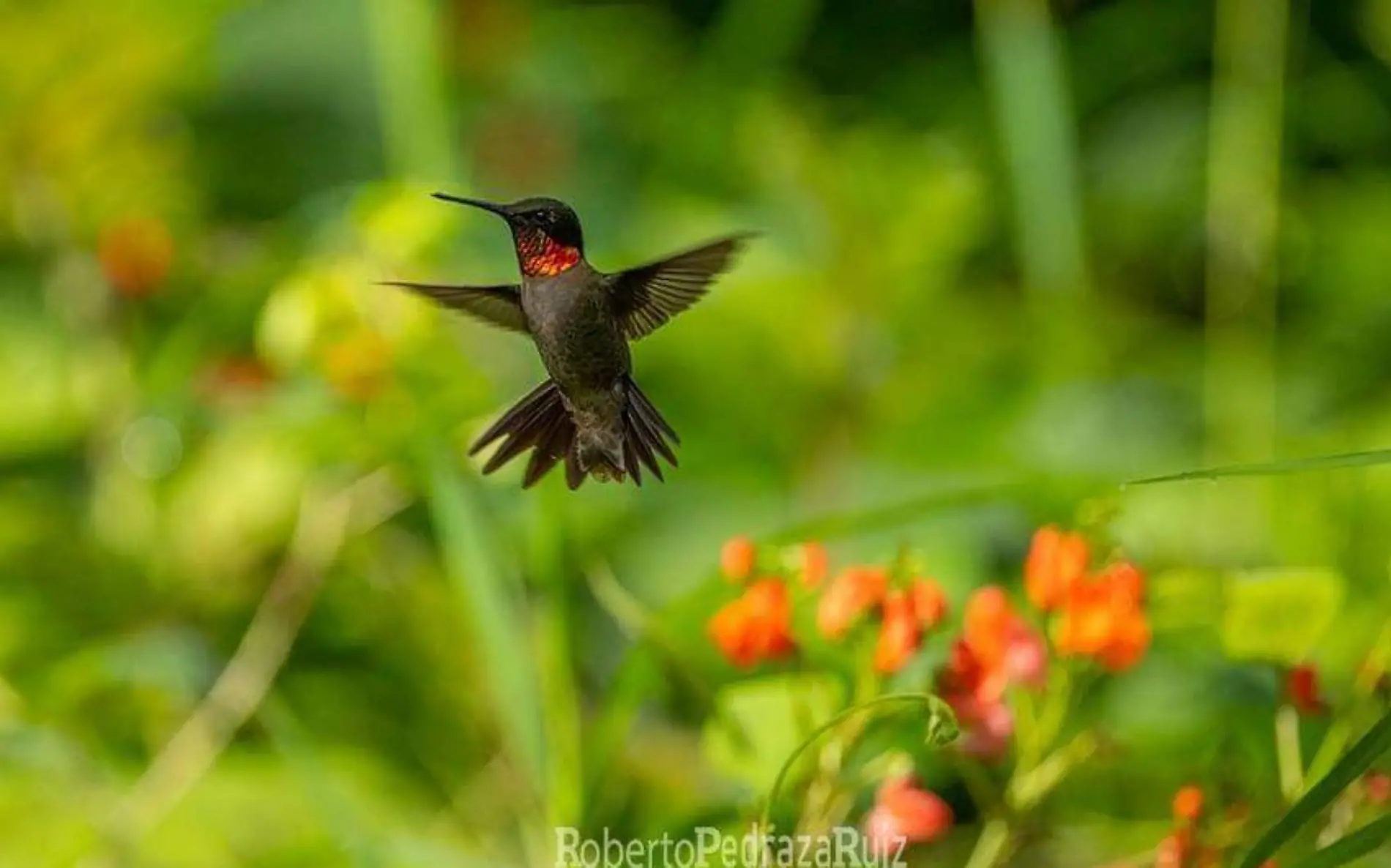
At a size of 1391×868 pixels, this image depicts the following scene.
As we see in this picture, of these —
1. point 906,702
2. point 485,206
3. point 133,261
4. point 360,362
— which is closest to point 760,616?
point 906,702

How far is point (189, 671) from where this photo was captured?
1547 mm

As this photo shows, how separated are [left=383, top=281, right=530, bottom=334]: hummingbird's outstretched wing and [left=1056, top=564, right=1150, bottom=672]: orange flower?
264mm

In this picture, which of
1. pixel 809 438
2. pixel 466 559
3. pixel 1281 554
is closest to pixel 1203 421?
pixel 809 438

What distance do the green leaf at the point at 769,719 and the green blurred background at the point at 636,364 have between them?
0.07ft

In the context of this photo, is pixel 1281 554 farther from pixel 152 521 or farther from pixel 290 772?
pixel 152 521

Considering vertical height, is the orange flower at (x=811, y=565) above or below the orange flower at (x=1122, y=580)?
above

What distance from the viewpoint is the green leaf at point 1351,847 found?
0.71 meters

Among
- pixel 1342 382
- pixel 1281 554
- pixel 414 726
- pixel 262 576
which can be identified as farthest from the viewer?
pixel 1342 382

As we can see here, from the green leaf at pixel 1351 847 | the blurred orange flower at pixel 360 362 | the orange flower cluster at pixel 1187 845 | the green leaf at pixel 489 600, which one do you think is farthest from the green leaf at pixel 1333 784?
the blurred orange flower at pixel 360 362

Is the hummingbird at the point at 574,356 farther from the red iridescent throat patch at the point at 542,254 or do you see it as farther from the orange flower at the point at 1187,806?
the orange flower at the point at 1187,806

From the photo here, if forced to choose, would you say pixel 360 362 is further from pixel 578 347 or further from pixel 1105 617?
pixel 578 347

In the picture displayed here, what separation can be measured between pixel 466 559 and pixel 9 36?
1.42 m

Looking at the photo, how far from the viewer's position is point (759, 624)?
0.89 m

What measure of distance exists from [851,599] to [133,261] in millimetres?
1146
